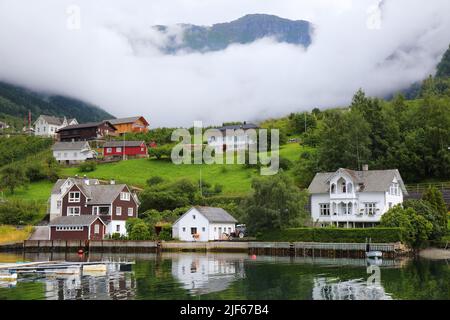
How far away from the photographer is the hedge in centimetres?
6056

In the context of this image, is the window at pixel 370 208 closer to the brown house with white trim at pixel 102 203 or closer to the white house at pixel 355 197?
the white house at pixel 355 197

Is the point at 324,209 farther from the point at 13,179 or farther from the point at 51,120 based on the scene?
the point at 51,120

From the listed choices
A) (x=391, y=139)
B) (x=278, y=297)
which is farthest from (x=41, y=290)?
(x=391, y=139)

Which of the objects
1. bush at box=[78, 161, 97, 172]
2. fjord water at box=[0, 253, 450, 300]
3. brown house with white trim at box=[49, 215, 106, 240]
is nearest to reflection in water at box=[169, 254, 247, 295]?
fjord water at box=[0, 253, 450, 300]

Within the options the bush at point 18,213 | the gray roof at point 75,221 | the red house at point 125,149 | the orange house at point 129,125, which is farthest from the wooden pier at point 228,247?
the orange house at point 129,125

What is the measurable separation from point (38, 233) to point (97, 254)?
49.3ft

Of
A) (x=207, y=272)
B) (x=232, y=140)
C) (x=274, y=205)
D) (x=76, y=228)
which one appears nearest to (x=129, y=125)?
(x=232, y=140)

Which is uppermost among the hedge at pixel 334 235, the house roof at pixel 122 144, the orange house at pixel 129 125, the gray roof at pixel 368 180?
the orange house at pixel 129 125

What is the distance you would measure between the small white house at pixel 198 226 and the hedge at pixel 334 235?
10074 mm

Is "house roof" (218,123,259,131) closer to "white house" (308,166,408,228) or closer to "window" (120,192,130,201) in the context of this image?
"window" (120,192,130,201)

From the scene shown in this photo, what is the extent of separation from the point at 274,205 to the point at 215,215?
13233 millimetres

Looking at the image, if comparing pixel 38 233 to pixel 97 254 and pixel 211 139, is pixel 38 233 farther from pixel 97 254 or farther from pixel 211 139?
pixel 211 139

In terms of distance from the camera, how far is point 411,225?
61.2 metres

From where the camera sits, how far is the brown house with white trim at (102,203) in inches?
3354
